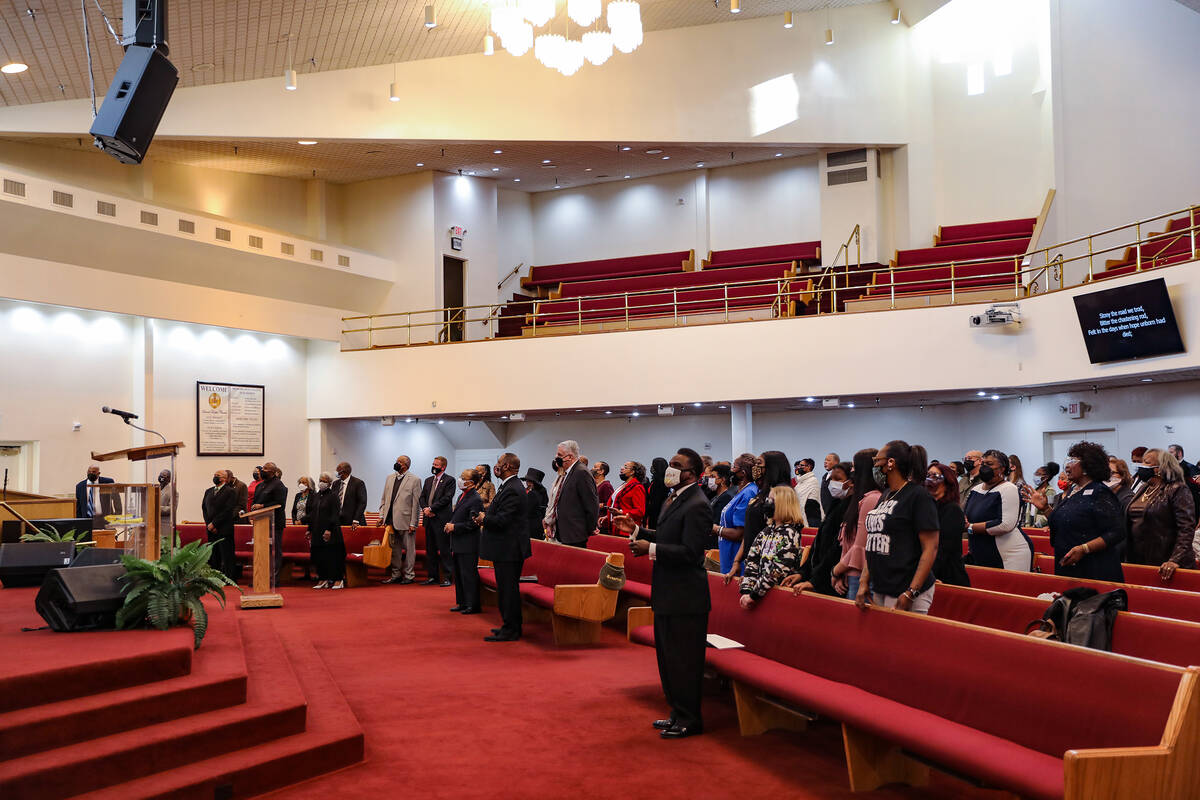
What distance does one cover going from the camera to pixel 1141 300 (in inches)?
407

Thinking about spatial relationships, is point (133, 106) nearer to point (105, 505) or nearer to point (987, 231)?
point (105, 505)

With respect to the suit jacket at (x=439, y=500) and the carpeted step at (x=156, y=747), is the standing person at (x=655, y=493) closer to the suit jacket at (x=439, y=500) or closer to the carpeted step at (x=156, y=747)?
the suit jacket at (x=439, y=500)

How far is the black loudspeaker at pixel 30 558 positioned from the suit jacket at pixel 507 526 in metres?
2.92

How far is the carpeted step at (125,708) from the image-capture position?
381 cm

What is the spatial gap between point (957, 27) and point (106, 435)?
603 inches

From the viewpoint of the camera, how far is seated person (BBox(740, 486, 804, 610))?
5090 millimetres

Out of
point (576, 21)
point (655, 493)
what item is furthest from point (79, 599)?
point (576, 21)

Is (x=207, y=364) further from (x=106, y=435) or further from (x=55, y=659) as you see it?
(x=55, y=659)

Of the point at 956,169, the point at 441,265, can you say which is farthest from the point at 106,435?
the point at 956,169

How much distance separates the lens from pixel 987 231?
16844 mm

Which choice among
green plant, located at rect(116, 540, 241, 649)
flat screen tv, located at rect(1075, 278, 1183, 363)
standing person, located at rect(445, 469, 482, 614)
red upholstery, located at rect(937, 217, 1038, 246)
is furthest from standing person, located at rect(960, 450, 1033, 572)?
red upholstery, located at rect(937, 217, 1038, 246)

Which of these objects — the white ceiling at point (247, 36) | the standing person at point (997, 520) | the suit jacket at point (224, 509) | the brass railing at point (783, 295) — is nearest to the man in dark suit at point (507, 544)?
the standing person at point (997, 520)

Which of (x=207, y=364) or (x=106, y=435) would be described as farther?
(x=207, y=364)

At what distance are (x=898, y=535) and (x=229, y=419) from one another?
13.8 metres
